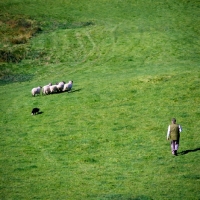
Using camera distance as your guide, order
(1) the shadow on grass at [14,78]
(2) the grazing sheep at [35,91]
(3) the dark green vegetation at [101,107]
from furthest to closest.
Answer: (1) the shadow on grass at [14,78] < (2) the grazing sheep at [35,91] < (3) the dark green vegetation at [101,107]

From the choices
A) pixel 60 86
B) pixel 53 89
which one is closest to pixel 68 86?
pixel 60 86

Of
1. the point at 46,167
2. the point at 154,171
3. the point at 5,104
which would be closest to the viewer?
the point at 154,171

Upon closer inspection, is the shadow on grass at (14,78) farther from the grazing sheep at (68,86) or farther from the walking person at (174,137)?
the walking person at (174,137)

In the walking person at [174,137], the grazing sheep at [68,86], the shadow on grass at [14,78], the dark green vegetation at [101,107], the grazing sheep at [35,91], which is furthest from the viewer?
the shadow on grass at [14,78]

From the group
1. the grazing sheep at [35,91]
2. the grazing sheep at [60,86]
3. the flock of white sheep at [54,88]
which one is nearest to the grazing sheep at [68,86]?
the flock of white sheep at [54,88]

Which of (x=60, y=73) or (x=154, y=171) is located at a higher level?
(x=154, y=171)

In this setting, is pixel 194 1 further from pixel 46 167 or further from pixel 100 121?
pixel 46 167

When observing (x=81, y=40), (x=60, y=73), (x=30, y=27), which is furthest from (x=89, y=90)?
(x=30, y=27)

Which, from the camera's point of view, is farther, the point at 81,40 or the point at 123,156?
the point at 81,40

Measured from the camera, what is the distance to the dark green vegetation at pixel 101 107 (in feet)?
71.8

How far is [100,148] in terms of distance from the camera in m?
26.8

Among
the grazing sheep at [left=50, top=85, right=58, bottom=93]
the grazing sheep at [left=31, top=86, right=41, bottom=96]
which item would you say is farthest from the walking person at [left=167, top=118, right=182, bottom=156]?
the grazing sheep at [left=31, top=86, right=41, bottom=96]

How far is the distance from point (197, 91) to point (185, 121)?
750 centimetres

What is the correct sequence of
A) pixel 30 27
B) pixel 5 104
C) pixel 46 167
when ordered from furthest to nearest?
pixel 30 27, pixel 5 104, pixel 46 167
